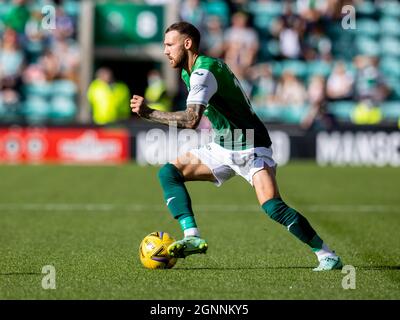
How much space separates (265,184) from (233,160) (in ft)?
1.07

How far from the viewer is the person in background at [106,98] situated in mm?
20953

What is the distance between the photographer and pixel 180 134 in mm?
18953

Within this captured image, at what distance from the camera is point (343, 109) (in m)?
22.8

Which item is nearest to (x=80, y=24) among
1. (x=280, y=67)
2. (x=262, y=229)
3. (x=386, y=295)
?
(x=280, y=67)

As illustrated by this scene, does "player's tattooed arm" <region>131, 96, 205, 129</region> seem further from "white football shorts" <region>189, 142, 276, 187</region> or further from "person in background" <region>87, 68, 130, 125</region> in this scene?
"person in background" <region>87, 68, 130, 125</region>

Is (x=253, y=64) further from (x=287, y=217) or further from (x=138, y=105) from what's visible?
(x=138, y=105)

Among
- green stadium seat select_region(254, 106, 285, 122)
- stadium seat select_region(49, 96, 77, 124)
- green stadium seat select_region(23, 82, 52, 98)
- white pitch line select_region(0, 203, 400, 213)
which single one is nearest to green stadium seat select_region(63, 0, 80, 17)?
green stadium seat select_region(23, 82, 52, 98)

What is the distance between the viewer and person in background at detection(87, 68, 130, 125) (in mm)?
20953

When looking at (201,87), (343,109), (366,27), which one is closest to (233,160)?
(201,87)

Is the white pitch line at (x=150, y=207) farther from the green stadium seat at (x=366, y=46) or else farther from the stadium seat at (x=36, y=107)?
the green stadium seat at (x=366, y=46)

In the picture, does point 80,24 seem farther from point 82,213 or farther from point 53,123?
point 82,213

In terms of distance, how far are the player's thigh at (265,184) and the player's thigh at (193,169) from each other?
438 millimetres

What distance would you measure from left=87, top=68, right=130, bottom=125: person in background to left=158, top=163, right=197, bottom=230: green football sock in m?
13.4

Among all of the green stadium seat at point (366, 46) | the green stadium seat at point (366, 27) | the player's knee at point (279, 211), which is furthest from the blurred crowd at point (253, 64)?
the player's knee at point (279, 211)
